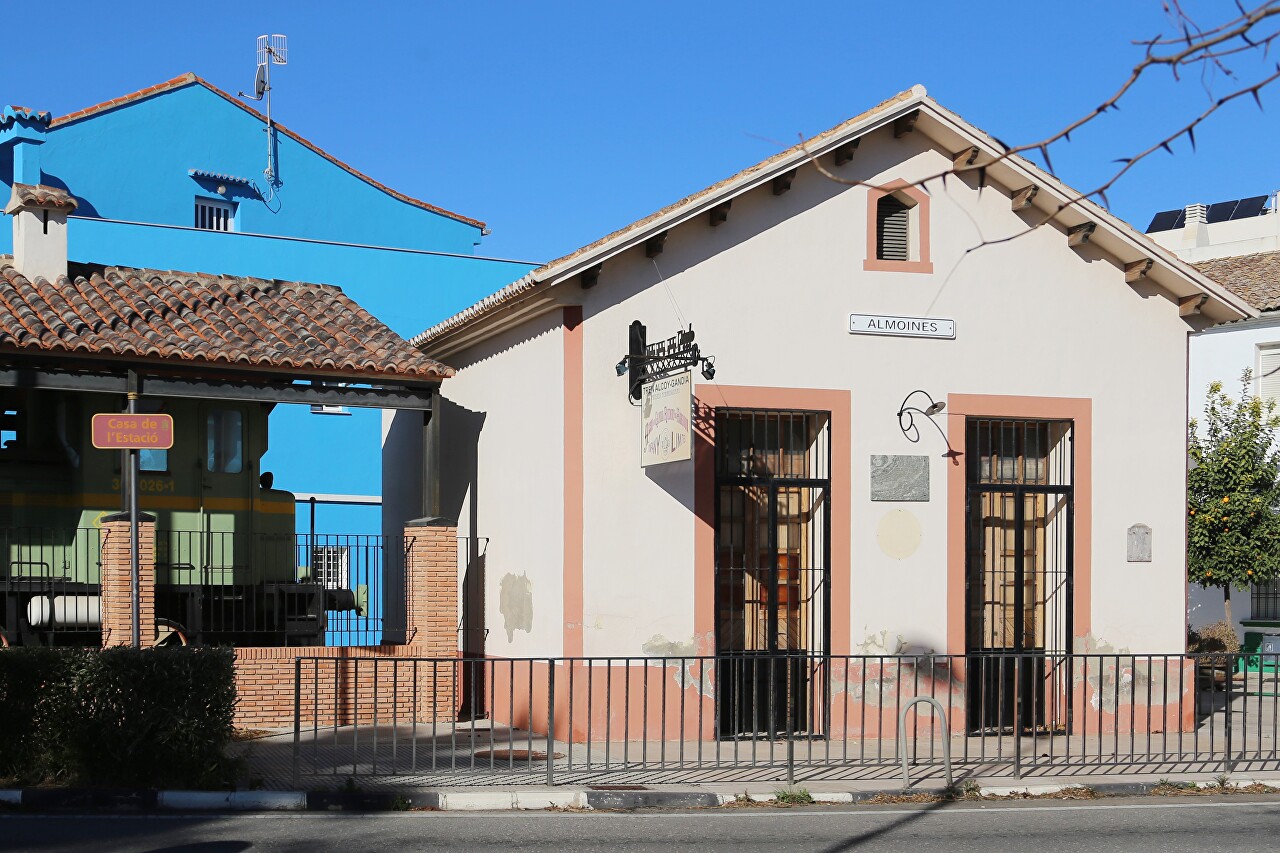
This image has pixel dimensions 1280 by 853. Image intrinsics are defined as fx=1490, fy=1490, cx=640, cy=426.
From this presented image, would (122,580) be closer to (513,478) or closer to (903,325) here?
(513,478)

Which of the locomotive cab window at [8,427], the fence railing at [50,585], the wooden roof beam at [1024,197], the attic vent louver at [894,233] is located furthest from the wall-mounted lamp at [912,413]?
the locomotive cab window at [8,427]

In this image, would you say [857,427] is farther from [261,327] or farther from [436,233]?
[436,233]

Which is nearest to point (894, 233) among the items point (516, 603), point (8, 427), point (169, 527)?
point (516, 603)

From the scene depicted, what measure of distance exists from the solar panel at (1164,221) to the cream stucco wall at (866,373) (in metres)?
27.5

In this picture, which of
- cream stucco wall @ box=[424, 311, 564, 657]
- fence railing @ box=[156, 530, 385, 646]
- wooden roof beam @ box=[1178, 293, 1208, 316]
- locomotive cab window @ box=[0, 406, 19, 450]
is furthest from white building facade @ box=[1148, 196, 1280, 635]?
locomotive cab window @ box=[0, 406, 19, 450]

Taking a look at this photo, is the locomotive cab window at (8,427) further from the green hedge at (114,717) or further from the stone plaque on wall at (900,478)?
the stone plaque on wall at (900,478)

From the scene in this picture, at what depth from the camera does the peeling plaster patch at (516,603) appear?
1593cm

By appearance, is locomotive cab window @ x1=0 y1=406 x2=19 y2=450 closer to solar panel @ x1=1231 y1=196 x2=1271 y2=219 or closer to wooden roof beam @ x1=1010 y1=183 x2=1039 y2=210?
wooden roof beam @ x1=1010 y1=183 x2=1039 y2=210

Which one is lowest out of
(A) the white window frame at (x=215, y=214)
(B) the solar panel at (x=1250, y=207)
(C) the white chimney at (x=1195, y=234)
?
(A) the white window frame at (x=215, y=214)

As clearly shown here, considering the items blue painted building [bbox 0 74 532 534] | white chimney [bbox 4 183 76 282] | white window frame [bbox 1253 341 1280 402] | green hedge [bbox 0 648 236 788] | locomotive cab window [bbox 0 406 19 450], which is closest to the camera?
green hedge [bbox 0 648 236 788]

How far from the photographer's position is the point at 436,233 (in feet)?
111

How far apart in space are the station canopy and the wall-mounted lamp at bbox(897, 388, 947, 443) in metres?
5.10

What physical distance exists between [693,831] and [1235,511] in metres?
18.5

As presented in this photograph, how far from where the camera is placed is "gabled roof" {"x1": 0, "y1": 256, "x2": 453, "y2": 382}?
1532 cm
